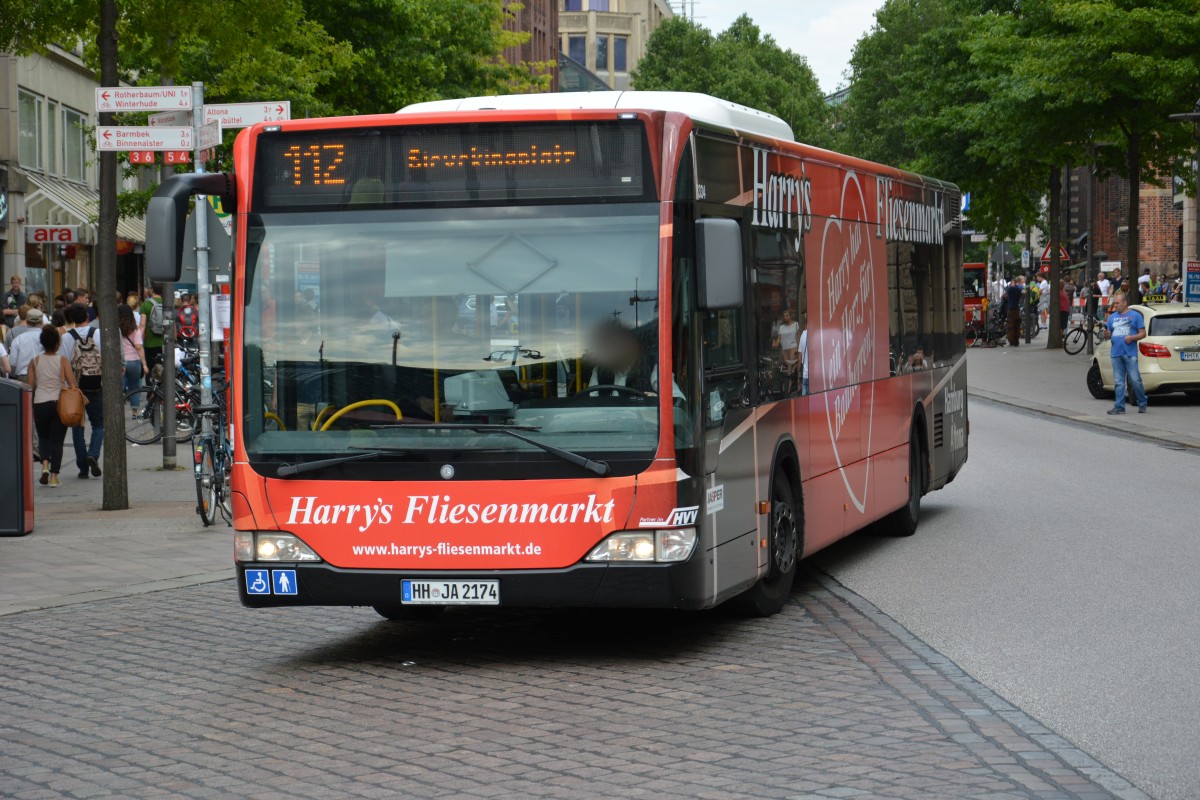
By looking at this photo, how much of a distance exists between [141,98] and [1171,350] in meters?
17.7

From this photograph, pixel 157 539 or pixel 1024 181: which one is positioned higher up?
pixel 1024 181

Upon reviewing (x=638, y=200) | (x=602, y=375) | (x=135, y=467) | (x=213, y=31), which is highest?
(x=213, y=31)

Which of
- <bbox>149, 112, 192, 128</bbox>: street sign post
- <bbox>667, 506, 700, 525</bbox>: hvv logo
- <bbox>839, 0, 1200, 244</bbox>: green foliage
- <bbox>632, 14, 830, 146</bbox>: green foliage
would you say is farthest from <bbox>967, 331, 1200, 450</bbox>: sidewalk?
<bbox>632, 14, 830, 146</bbox>: green foliage

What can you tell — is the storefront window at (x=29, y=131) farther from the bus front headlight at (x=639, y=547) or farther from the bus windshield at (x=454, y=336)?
the bus front headlight at (x=639, y=547)

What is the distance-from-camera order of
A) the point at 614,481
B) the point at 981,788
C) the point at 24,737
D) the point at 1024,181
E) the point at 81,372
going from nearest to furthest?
the point at 981,788, the point at 24,737, the point at 614,481, the point at 81,372, the point at 1024,181

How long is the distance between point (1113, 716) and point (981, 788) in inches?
58.1

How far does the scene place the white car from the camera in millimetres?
27672

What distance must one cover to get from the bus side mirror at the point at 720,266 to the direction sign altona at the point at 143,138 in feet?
25.1

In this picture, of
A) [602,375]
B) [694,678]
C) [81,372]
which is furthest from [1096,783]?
[81,372]

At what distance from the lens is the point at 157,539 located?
14.1 meters

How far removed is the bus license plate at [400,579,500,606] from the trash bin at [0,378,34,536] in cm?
694

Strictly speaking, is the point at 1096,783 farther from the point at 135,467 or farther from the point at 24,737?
the point at 135,467

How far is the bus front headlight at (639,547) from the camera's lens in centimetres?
818

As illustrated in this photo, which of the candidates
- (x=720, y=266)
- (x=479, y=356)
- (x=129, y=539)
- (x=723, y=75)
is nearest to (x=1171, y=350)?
(x=129, y=539)
